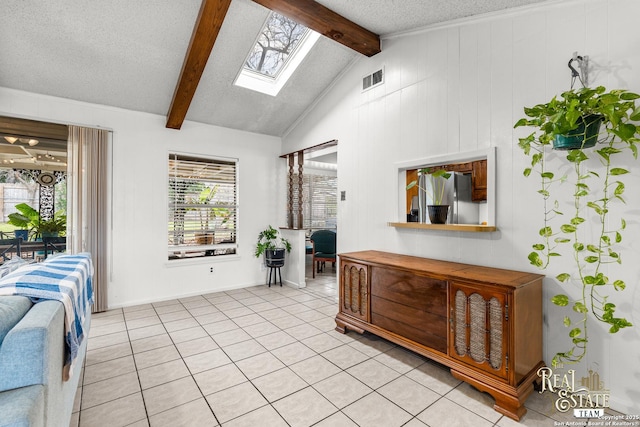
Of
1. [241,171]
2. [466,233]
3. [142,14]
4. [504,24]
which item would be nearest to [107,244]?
[241,171]

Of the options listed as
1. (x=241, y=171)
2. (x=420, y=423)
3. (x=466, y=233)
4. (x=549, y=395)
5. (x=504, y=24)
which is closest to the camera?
(x=420, y=423)

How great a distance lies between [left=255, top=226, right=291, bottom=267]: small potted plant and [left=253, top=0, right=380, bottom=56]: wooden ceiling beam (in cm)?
304

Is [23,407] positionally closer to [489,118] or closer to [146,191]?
[489,118]

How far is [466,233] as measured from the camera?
9.12 feet

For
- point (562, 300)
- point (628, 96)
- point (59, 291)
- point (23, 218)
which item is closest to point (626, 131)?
point (628, 96)

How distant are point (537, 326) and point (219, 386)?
2.33m

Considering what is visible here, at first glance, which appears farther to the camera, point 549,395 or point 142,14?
point 142,14

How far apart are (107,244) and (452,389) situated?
410cm

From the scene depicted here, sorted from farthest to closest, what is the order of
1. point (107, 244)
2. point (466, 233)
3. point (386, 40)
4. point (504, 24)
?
1. point (107, 244)
2. point (386, 40)
3. point (466, 233)
4. point (504, 24)

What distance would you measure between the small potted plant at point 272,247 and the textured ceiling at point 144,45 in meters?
2.14

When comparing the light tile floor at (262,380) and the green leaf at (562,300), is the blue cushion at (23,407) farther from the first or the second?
the green leaf at (562,300)

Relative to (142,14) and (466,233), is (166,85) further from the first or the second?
(466,233)

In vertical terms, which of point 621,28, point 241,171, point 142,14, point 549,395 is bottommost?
point 549,395

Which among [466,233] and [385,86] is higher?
[385,86]
